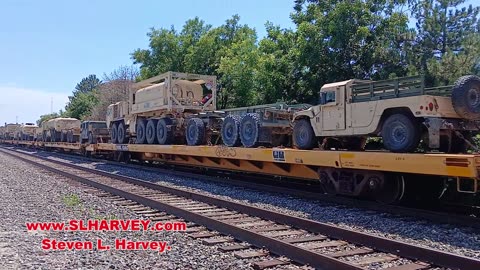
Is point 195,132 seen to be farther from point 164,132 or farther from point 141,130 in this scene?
point 141,130

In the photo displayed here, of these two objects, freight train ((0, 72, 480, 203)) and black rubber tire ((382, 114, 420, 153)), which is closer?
freight train ((0, 72, 480, 203))

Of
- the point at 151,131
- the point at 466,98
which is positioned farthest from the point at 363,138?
the point at 151,131

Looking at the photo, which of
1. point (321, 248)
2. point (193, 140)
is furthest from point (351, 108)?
point (193, 140)

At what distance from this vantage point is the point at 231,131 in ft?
44.5

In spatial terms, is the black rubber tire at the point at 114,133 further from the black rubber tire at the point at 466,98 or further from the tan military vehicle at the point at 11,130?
the tan military vehicle at the point at 11,130

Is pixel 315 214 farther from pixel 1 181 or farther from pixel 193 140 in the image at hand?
pixel 1 181

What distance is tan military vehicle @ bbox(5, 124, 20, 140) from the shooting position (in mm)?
51875

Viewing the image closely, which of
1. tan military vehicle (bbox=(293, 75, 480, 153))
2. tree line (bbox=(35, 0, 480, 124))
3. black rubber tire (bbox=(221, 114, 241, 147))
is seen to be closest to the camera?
tan military vehicle (bbox=(293, 75, 480, 153))

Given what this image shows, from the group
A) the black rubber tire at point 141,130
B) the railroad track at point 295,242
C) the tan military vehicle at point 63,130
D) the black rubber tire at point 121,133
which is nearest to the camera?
the railroad track at point 295,242

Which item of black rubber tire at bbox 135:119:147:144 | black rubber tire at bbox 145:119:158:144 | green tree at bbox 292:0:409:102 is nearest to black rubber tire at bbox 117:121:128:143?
black rubber tire at bbox 135:119:147:144

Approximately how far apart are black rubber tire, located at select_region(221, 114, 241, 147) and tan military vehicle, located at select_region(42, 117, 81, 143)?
20.5 meters

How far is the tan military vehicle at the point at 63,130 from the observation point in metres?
31.7

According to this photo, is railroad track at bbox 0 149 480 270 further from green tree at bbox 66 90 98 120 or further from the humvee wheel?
green tree at bbox 66 90 98 120

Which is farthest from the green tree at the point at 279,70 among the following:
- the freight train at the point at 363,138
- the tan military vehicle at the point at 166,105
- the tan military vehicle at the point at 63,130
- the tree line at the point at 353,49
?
the tan military vehicle at the point at 63,130
